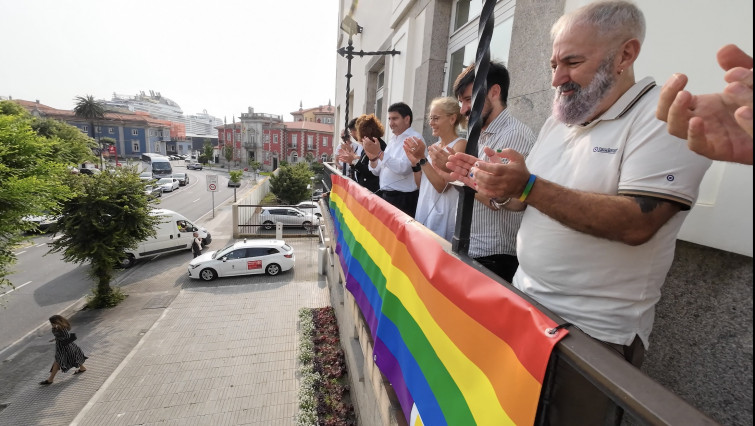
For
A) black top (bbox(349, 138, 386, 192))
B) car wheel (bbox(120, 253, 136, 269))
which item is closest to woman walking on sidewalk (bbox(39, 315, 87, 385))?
black top (bbox(349, 138, 386, 192))

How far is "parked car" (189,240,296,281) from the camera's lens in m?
15.1

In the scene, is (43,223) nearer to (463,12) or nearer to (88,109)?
(463,12)

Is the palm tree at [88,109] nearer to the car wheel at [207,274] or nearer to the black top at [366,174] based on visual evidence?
the car wheel at [207,274]

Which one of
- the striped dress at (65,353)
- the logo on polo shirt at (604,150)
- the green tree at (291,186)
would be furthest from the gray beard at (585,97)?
the green tree at (291,186)

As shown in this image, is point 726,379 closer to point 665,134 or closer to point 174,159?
point 665,134

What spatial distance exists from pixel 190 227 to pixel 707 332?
21.4 meters

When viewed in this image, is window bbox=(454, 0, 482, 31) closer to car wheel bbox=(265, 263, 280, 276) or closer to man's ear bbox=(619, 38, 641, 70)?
man's ear bbox=(619, 38, 641, 70)

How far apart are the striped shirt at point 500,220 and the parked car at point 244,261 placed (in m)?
14.5

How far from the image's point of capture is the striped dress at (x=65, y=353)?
8.37m

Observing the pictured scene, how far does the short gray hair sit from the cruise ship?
168128 millimetres

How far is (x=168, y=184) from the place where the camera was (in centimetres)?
3844

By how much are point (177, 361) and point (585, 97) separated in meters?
10.6

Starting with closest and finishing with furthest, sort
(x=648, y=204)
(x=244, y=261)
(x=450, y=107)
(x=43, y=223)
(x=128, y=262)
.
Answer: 1. (x=648, y=204)
2. (x=450, y=107)
3. (x=244, y=261)
4. (x=128, y=262)
5. (x=43, y=223)

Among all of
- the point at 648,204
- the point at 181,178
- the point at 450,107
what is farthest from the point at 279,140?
the point at 648,204
